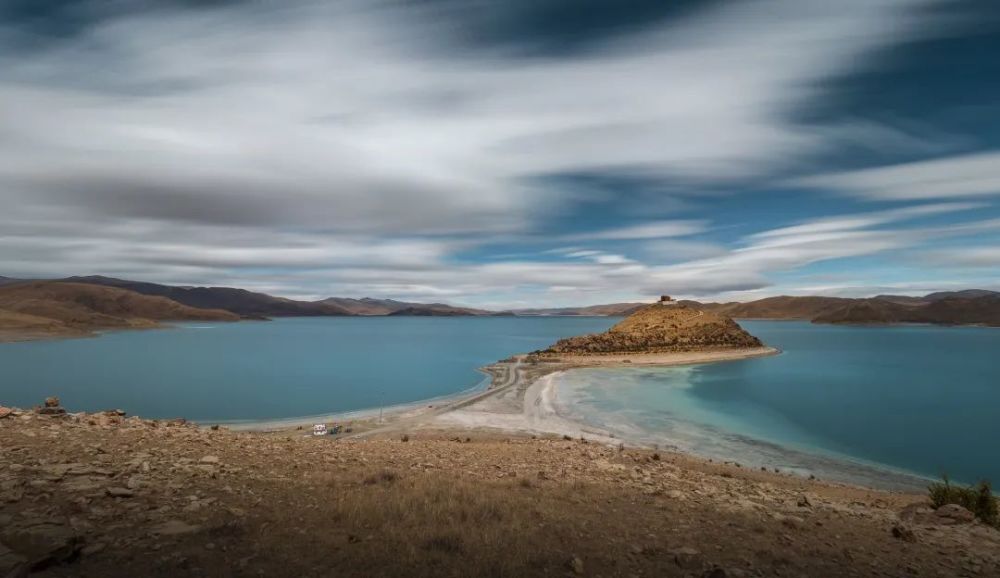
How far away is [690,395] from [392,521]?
1898 inches

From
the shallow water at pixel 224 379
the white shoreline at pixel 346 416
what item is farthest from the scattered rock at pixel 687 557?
the shallow water at pixel 224 379

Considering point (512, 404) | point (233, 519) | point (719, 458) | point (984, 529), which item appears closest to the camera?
point (233, 519)

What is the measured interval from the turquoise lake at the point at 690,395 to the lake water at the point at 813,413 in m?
0.15

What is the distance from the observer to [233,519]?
835 centimetres

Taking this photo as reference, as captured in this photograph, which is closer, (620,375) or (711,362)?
(620,375)

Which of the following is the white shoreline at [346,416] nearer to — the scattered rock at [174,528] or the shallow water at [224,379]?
the shallow water at [224,379]

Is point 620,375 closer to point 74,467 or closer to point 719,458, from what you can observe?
point 719,458

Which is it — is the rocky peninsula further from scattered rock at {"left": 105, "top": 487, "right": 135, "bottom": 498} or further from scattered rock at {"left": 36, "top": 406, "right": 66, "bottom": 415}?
scattered rock at {"left": 36, "top": 406, "right": 66, "bottom": 415}

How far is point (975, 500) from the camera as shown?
13.1 m

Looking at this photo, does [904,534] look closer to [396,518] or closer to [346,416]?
[396,518]

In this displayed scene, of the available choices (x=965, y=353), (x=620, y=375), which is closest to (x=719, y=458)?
(x=620, y=375)

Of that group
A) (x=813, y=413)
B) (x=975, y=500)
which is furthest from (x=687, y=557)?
(x=813, y=413)

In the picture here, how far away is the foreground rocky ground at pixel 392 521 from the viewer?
7.05m

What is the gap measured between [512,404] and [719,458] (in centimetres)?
2116
